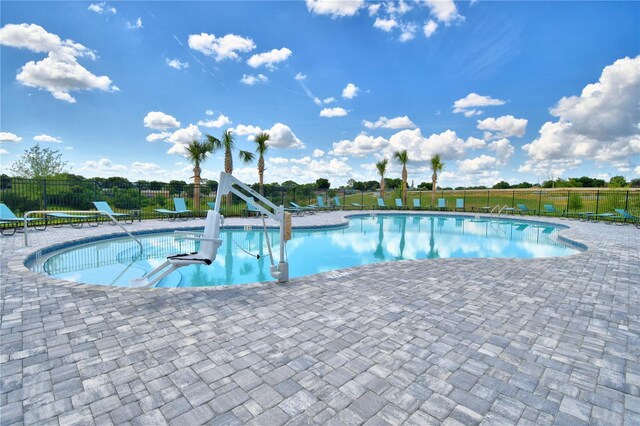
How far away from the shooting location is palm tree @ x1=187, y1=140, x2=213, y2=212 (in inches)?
602

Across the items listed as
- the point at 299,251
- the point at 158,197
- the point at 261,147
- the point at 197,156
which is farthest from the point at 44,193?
the point at 261,147

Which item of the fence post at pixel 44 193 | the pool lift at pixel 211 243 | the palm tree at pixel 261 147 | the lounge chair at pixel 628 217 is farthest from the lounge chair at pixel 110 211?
the lounge chair at pixel 628 217

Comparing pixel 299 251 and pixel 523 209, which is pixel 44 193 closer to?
pixel 299 251

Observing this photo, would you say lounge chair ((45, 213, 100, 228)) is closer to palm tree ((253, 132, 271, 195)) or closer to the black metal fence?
the black metal fence

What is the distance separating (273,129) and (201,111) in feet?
13.7

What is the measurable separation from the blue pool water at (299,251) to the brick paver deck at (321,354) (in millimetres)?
1902

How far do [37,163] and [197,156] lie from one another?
12.9m

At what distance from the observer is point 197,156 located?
1542 cm

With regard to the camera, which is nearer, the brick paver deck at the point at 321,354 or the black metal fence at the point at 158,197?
the brick paver deck at the point at 321,354

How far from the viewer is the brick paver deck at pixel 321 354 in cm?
185

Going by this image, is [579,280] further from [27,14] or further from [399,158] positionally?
[399,158]

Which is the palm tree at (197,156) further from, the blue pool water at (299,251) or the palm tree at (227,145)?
the blue pool water at (299,251)

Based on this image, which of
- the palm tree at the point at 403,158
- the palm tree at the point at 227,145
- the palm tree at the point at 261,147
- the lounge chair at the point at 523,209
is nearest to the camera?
the palm tree at the point at 227,145

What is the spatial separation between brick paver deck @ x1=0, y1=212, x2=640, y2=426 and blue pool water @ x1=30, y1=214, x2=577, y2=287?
1902mm
